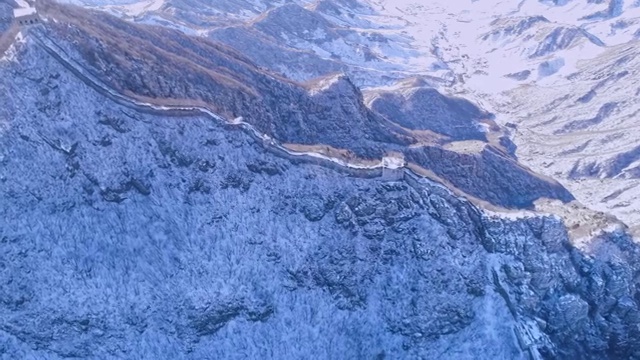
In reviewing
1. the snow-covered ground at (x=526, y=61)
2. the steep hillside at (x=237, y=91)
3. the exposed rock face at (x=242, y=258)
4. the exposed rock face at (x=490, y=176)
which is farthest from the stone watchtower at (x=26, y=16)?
the snow-covered ground at (x=526, y=61)

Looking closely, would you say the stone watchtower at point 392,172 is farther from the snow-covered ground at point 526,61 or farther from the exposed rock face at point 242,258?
the snow-covered ground at point 526,61

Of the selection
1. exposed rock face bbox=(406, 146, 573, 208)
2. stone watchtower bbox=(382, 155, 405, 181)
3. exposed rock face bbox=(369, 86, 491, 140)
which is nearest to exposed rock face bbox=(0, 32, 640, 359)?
stone watchtower bbox=(382, 155, 405, 181)

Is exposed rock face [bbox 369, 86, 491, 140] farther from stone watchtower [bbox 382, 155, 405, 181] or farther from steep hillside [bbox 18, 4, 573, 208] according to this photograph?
stone watchtower [bbox 382, 155, 405, 181]

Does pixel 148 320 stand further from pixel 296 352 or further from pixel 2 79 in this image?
pixel 2 79

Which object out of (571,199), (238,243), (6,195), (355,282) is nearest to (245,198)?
(238,243)

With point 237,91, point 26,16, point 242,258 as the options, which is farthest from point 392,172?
point 26,16
